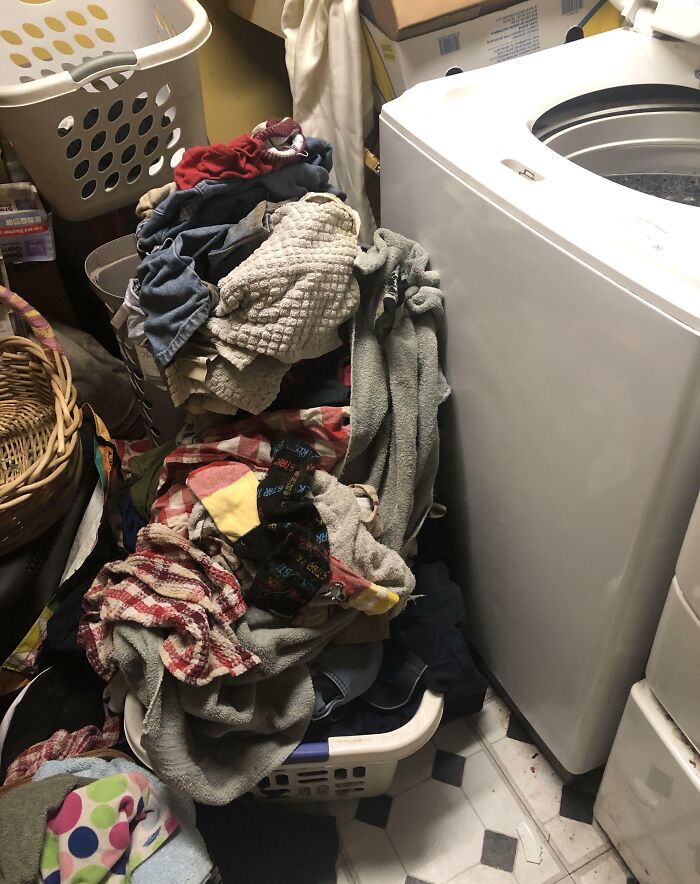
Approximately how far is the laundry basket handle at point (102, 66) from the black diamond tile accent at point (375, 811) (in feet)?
3.80

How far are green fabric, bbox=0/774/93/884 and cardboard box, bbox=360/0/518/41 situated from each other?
1146 millimetres

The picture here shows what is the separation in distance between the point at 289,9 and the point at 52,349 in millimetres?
688

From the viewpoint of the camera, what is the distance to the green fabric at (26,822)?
0.80m

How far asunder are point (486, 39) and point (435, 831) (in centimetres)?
124

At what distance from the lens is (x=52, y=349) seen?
1.11m

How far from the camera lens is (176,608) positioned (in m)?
0.82

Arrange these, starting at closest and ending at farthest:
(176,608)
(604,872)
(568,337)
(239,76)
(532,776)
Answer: (568,337) < (176,608) < (604,872) < (532,776) < (239,76)

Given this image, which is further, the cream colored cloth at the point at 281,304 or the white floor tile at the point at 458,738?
the white floor tile at the point at 458,738

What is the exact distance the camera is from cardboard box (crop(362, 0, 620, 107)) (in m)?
1.10

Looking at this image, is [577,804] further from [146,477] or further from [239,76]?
[239,76]

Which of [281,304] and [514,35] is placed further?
[514,35]

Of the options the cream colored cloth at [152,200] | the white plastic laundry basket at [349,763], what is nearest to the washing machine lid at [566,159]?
the cream colored cloth at [152,200]

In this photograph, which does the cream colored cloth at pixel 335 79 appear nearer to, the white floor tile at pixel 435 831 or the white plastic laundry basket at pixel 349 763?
the white plastic laundry basket at pixel 349 763

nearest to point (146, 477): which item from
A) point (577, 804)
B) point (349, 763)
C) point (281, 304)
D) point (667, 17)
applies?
point (281, 304)
